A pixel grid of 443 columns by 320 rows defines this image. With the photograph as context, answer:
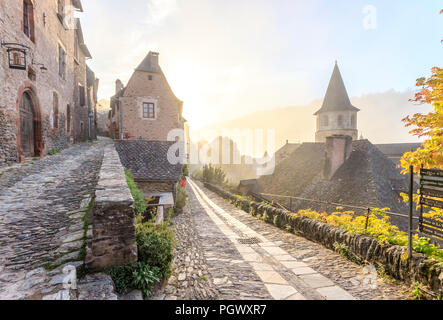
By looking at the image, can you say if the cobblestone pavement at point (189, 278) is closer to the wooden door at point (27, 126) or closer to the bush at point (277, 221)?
the bush at point (277, 221)

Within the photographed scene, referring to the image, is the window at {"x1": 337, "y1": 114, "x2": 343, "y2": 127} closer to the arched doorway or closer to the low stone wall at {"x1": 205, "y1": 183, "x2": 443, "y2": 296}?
the low stone wall at {"x1": 205, "y1": 183, "x2": 443, "y2": 296}

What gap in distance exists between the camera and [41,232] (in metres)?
3.30

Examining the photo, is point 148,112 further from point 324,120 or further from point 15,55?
point 324,120

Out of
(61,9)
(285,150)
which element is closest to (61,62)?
(61,9)

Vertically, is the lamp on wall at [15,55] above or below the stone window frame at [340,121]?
below

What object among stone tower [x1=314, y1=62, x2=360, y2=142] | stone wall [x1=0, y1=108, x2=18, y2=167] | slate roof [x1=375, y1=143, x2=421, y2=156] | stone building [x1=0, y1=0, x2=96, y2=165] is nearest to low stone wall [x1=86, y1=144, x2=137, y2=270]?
stone wall [x1=0, y1=108, x2=18, y2=167]

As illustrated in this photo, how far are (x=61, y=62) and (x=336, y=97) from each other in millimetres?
35727

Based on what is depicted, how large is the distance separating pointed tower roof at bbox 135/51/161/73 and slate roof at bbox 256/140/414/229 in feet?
49.7

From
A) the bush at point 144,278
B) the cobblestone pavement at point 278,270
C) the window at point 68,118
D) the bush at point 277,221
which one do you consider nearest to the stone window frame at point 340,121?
the bush at point 277,221

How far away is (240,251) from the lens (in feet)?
17.4

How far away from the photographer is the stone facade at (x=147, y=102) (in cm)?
2003

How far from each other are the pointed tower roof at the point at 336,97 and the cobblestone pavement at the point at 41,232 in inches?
1456
